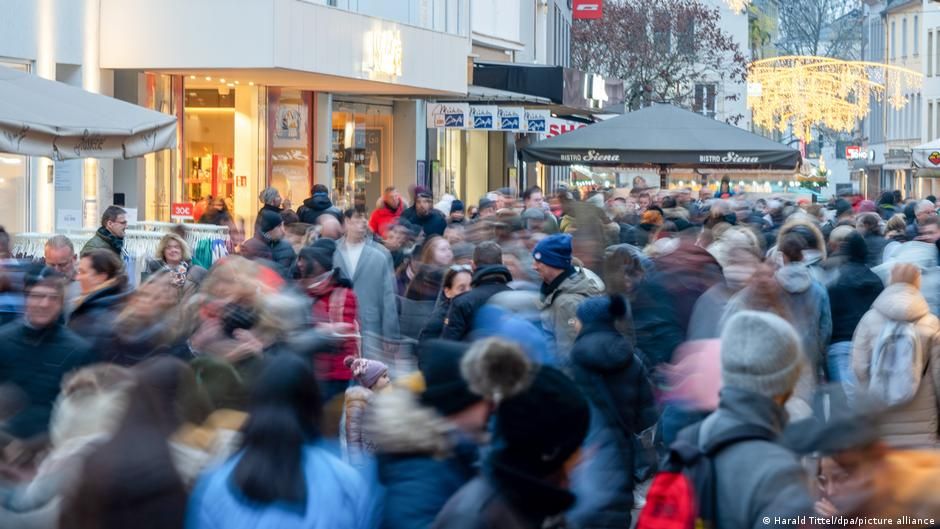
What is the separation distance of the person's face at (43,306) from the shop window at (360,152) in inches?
812

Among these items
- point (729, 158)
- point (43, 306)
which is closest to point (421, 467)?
point (43, 306)

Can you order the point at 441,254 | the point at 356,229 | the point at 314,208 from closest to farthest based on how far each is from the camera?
the point at 441,254 → the point at 356,229 → the point at 314,208

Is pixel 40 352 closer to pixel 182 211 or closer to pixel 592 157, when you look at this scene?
pixel 182 211

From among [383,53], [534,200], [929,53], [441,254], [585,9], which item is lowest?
[441,254]

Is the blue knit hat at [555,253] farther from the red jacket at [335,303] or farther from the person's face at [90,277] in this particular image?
the person's face at [90,277]

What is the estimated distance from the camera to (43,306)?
7352 millimetres

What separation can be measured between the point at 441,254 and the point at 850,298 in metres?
3.03

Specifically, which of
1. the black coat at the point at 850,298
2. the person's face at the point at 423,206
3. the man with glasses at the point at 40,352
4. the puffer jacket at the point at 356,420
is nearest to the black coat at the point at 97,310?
the man with glasses at the point at 40,352

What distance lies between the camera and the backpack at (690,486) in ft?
14.0

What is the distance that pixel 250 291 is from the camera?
25.1ft

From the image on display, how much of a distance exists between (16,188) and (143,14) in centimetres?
316

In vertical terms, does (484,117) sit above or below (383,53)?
below

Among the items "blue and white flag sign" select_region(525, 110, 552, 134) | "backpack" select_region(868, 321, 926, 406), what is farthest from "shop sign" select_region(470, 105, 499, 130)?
"backpack" select_region(868, 321, 926, 406)

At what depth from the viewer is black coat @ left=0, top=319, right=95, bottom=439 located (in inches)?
281
